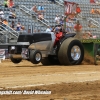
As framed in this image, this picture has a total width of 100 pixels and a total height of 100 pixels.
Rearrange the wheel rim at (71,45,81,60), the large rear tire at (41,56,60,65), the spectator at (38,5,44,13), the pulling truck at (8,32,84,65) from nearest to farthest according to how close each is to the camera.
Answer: the pulling truck at (8,32,84,65)
the wheel rim at (71,45,81,60)
the large rear tire at (41,56,60,65)
the spectator at (38,5,44,13)

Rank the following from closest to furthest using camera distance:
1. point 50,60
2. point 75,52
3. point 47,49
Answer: point 47,49 → point 75,52 → point 50,60

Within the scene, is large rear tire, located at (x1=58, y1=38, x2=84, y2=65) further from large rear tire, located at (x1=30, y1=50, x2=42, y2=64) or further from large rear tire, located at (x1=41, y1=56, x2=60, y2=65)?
large rear tire, located at (x1=30, y1=50, x2=42, y2=64)

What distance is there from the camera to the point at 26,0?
1169 inches

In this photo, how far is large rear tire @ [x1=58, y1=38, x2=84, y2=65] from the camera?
16.0m

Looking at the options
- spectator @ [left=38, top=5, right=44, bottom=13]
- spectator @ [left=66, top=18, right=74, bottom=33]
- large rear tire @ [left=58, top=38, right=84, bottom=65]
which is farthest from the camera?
spectator @ [left=38, top=5, right=44, bottom=13]

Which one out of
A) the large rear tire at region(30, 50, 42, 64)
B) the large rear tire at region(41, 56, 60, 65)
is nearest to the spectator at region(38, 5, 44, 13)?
the large rear tire at region(41, 56, 60, 65)

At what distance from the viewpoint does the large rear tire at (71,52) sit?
16.0m

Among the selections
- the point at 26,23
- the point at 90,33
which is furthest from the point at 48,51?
the point at 90,33

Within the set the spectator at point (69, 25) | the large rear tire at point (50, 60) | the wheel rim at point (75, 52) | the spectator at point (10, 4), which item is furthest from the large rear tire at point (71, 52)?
the spectator at point (10, 4)

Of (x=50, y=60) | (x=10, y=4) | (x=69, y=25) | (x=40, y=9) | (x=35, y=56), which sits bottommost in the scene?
(x=50, y=60)

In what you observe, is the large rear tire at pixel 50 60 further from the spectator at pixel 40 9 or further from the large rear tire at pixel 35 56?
the spectator at pixel 40 9

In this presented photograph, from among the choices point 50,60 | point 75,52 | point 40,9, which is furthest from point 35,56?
point 40,9

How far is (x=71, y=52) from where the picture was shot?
1634 centimetres

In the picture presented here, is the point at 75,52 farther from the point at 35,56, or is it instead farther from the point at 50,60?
the point at 35,56
